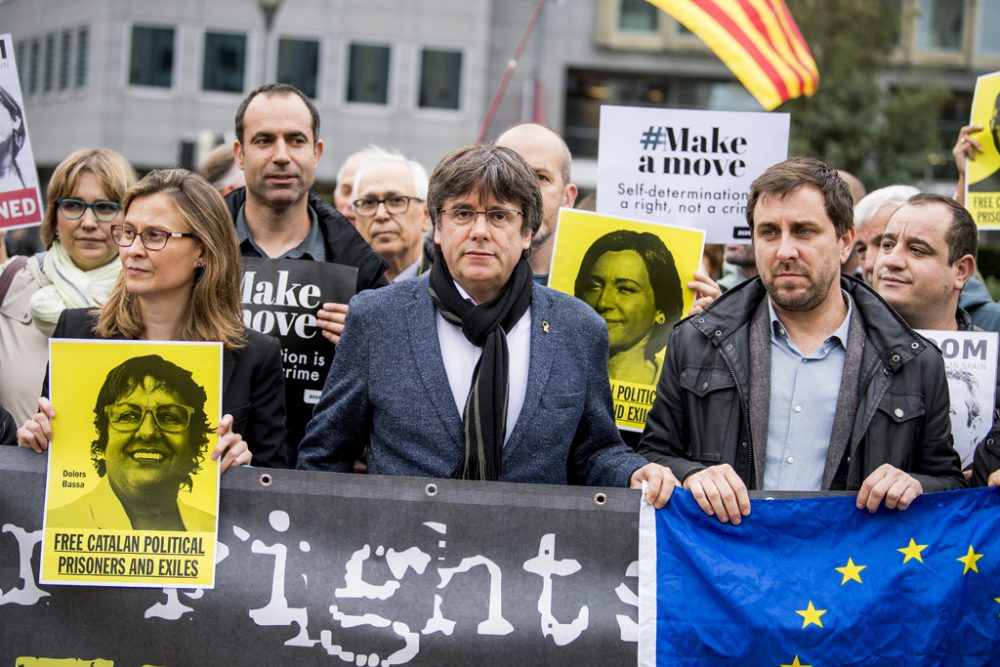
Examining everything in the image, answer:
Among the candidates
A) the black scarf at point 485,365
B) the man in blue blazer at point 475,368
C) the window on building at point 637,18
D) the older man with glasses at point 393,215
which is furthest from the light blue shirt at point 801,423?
the window on building at point 637,18

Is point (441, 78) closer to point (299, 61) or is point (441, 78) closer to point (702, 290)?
point (299, 61)

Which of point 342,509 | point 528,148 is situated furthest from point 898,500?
point 528,148

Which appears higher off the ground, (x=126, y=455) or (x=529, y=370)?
(x=529, y=370)

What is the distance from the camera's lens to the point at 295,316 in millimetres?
4469

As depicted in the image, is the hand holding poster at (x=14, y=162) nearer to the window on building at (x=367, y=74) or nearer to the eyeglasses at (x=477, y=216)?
the eyeglasses at (x=477, y=216)

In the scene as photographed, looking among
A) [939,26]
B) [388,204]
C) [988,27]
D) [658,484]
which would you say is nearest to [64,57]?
[939,26]

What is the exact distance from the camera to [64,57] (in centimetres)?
3338

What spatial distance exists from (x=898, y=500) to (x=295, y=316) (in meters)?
2.16

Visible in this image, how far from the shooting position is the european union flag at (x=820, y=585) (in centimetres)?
354

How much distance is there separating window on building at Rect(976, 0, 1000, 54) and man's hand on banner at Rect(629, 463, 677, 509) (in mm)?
32121

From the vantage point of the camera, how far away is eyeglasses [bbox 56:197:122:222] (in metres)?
4.70

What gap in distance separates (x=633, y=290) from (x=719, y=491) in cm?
114

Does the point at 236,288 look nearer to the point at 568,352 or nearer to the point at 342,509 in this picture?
the point at 342,509

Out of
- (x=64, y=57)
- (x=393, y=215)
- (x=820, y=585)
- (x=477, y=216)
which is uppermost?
(x=64, y=57)
